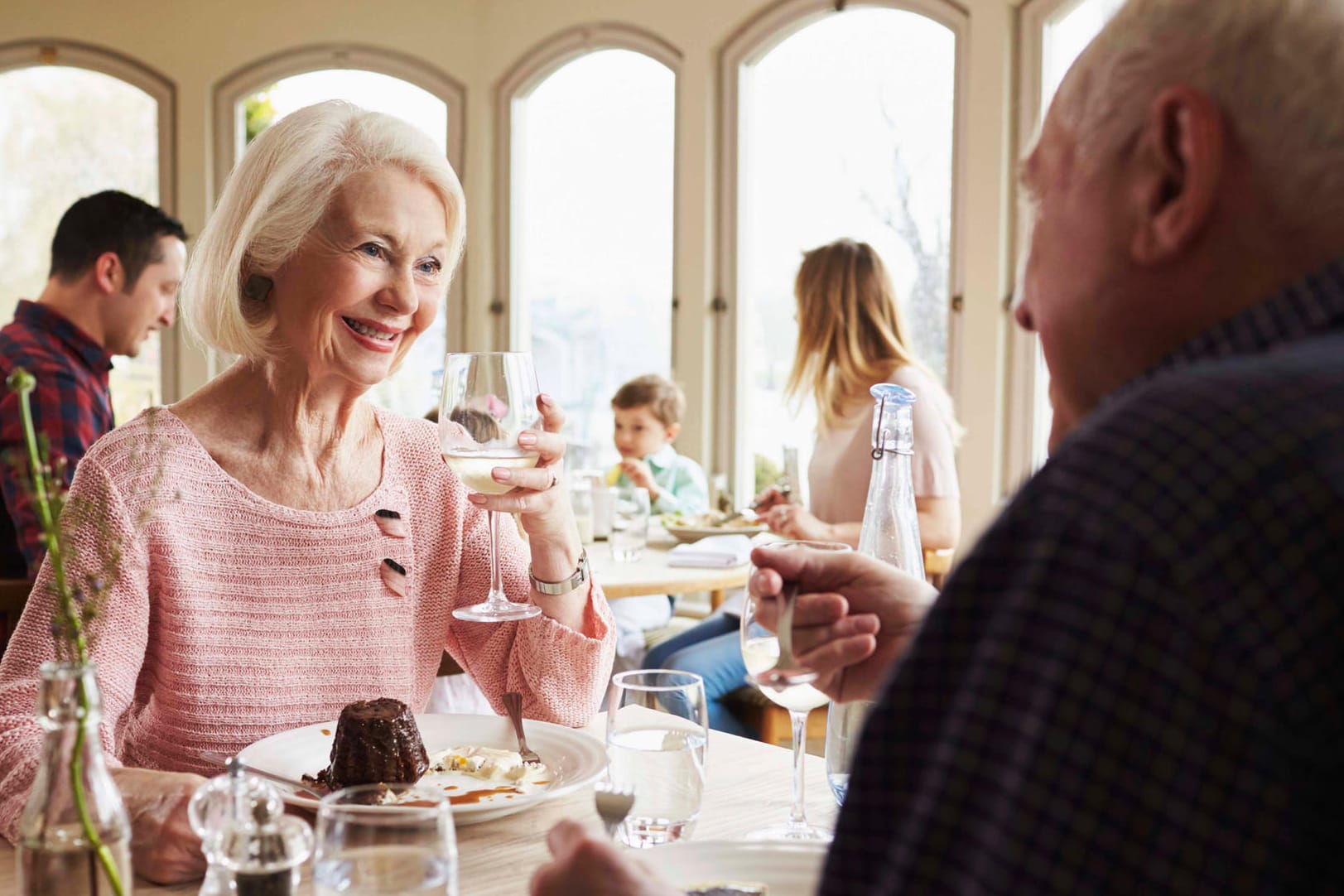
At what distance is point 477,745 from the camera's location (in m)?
1.50

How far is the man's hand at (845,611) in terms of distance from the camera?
115cm

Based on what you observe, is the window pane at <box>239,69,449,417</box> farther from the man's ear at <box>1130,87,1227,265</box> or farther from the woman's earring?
the man's ear at <box>1130,87,1227,265</box>

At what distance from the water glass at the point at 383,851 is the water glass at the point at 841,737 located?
0.58 metres

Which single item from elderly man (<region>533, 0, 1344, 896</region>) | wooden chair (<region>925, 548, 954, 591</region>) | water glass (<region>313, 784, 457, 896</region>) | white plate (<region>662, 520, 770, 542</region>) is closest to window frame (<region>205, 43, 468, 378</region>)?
white plate (<region>662, 520, 770, 542</region>)

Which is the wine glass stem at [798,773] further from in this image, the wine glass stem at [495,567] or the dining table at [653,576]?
the dining table at [653,576]

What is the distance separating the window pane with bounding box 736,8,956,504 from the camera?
570cm

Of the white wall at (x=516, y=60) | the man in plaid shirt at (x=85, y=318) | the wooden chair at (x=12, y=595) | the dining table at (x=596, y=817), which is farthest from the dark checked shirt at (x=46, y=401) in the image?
the white wall at (x=516, y=60)

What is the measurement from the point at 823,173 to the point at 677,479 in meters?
1.73

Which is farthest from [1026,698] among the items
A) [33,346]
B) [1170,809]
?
[33,346]

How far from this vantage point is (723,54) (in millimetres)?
6406

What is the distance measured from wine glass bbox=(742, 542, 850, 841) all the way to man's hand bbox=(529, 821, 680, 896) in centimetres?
40

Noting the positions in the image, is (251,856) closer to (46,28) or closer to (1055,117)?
(1055,117)

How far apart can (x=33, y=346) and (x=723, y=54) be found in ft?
12.5

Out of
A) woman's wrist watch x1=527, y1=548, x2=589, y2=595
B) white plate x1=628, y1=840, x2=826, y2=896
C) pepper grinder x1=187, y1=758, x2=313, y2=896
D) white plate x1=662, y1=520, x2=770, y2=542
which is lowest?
white plate x1=628, y1=840, x2=826, y2=896
